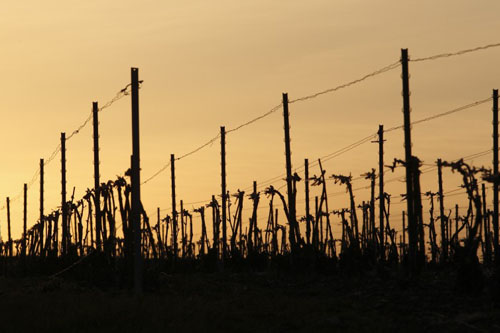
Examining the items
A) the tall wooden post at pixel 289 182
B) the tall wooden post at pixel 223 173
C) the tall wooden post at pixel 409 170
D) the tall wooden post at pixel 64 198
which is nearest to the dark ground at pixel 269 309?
the tall wooden post at pixel 409 170

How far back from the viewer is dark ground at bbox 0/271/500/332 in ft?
65.1

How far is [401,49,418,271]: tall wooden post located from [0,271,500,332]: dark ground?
2.62ft

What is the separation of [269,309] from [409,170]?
715 cm

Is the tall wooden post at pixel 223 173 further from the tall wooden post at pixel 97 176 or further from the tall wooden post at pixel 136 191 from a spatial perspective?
the tall wooden post at pixel 136 191

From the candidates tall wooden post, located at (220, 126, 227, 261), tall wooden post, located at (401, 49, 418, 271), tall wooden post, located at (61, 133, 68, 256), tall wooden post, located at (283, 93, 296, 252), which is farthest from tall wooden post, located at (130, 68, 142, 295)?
tall wooden post, located at (220, 126, 227, 261)

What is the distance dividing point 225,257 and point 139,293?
15.4 m

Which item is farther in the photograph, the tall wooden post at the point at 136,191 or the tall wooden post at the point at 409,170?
the tall wooden post at the point at 409,170

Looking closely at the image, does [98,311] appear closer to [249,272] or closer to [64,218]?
[249,272]

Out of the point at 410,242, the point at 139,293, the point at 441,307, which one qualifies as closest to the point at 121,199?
the point at 139,293

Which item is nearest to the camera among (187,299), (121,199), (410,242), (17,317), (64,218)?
(17,317)

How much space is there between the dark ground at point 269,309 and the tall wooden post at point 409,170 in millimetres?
797

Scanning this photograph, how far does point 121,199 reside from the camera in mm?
31938

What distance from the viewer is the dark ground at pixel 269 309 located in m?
19.8

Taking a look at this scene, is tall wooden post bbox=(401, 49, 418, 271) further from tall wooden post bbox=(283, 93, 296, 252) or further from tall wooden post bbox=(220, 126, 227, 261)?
tall wooden post bbox=(220, 126, 227, 261)
